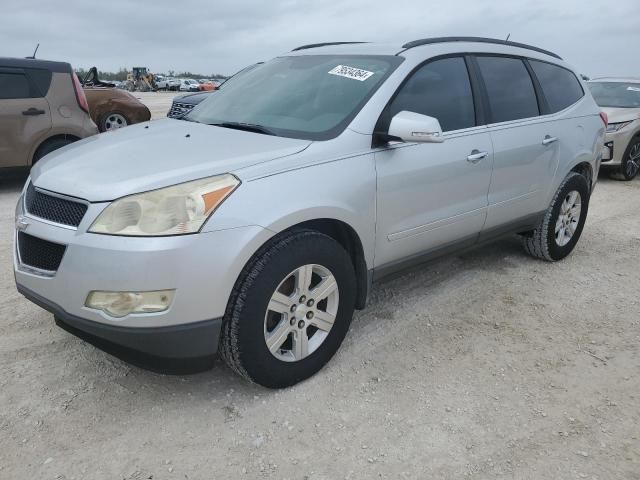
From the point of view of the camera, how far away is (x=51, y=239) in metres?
2.33

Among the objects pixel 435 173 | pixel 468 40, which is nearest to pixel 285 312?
pixel 435 173

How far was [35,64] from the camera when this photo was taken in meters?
7.00

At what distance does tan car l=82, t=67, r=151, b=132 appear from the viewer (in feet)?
31.0

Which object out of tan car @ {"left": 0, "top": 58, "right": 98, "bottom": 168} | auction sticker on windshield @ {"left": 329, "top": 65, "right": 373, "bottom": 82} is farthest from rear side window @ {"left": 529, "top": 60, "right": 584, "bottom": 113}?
tan car @ {"left": 0, "top": 58, "right": 98, "bottom": 168}

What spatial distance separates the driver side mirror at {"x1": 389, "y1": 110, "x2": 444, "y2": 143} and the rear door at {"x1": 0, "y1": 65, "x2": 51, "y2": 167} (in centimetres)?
571

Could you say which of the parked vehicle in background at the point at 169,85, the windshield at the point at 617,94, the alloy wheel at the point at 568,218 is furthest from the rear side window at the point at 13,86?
the parked vehicle in background at the point at 169,85

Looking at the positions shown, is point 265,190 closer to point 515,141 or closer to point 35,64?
point 515,141

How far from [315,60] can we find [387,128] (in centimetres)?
88

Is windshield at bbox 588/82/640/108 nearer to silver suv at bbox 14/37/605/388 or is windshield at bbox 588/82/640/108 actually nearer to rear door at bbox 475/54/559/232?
rear door at bbox 475/54/559/232

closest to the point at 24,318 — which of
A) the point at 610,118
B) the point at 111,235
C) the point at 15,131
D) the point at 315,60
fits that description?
the point at 111,235

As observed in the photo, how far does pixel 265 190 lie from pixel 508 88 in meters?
2.35

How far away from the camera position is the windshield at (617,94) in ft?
30.4

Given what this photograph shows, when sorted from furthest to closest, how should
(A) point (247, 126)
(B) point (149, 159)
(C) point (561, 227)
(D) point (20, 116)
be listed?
1. (D) point (20, 116)
2. (C) point (561, 227)
3. (A) point (247, 126)
4. (B) point (149, 159)

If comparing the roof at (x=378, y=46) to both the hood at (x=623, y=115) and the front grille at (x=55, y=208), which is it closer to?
the front grille at (x=55, y=208)
